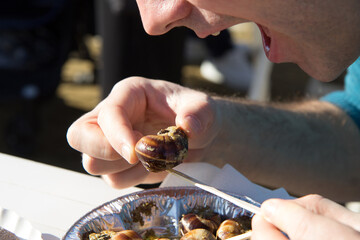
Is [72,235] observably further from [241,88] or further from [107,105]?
[241,88]

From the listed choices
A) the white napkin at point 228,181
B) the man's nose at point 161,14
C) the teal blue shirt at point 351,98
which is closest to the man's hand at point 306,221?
the white napkin at point 228,181

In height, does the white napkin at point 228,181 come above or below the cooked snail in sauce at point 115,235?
below

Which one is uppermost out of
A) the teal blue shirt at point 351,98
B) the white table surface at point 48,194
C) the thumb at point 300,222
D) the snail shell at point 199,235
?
the thumb at point 300,222

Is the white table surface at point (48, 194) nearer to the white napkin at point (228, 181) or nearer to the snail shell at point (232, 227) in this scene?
the white napkin at point (228, 181)

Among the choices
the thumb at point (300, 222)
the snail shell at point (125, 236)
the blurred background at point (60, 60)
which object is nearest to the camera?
the thumb at point (300, 222)

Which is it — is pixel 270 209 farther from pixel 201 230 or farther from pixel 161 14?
pixel 161 14

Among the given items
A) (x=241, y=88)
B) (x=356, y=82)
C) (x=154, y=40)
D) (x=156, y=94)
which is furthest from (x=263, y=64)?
(x=156, y=94)
